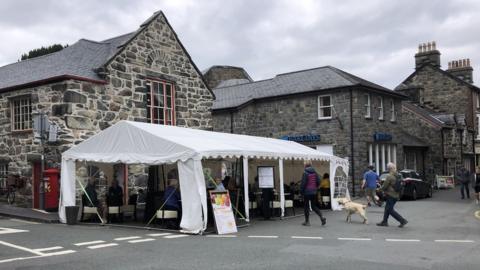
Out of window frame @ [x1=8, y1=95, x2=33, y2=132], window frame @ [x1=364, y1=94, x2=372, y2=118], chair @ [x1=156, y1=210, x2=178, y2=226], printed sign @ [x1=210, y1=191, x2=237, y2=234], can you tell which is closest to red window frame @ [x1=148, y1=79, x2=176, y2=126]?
window frame @ [x1=8, y1=95, x2=33, y2=132]

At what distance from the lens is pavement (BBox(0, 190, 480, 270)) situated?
8.19m

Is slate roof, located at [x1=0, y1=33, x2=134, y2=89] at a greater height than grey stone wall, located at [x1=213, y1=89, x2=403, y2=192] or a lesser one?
greater

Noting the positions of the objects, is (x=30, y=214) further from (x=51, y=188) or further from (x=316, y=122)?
(x=316, y=122)

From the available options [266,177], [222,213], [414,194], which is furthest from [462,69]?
[222,213]

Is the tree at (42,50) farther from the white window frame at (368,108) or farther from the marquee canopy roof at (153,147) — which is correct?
the marquee canopy roof at (153,147)

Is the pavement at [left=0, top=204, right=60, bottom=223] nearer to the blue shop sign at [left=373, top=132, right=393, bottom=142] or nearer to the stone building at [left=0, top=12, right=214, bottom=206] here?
the stone building at [left=0, top=12, right=214, bottom=206]

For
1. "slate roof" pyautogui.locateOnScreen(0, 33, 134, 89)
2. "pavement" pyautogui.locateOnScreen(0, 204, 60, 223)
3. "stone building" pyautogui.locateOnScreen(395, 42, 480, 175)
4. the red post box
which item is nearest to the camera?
"pavement" pyautogui.locateOnScreen(0, 204, 60, 223)

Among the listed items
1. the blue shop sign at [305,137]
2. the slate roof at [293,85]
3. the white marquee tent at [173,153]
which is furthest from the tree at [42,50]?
the white marquee tent at [173,153]

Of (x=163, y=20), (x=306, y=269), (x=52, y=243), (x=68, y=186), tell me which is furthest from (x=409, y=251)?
(x=163, y=20)

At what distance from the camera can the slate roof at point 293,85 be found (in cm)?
2734

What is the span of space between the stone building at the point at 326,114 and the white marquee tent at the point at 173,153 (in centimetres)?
1066

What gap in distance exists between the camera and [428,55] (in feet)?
136

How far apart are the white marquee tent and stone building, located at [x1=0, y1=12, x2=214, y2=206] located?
266 cm

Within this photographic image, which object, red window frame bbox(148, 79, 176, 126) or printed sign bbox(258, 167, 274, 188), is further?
red window frame bbox(148, 79, 176, 126)
